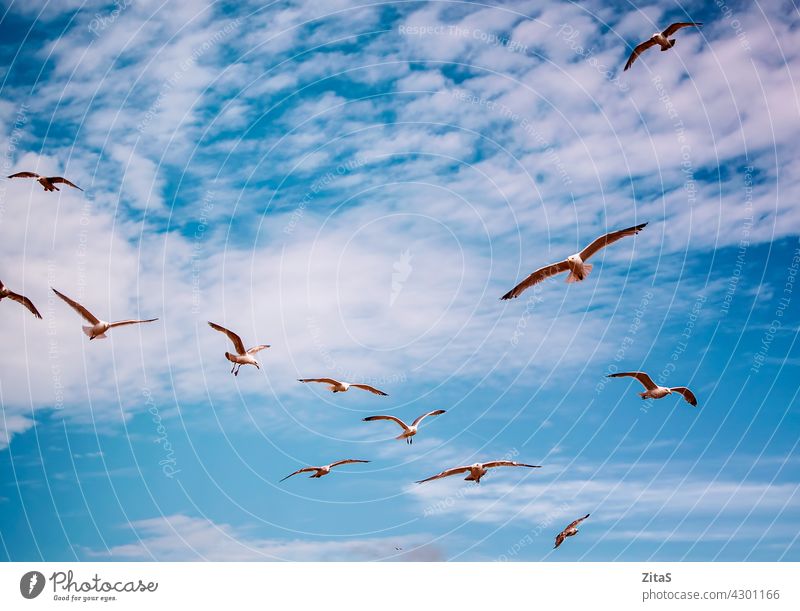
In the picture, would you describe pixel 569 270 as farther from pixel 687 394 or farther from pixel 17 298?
pixel 17 298

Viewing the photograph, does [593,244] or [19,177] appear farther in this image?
[19,177]

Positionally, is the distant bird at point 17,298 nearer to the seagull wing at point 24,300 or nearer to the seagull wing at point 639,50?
the seagull wing at point 24,300

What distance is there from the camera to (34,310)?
171 ft

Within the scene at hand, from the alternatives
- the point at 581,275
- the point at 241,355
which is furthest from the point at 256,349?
the point at 581,275

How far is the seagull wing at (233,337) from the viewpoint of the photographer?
54.2 m

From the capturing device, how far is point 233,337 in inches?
2219

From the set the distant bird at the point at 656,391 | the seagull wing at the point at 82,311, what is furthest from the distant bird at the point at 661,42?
the seagull wing at the point at 82,311
